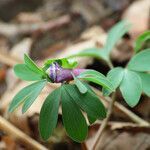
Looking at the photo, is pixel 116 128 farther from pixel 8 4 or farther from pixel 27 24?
pixel 8 4

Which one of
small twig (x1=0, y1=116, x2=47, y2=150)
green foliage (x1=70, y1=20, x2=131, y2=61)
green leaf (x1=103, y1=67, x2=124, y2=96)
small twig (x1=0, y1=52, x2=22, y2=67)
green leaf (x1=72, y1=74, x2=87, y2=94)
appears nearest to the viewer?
green leaf (x1=72, y1=74, x2=87, y2=94)

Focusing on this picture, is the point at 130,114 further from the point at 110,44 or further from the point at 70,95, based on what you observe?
the point at 70,95

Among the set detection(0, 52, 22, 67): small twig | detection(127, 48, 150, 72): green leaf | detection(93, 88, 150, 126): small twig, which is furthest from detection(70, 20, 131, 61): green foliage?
detection(0, 52, 22, 67): small twig

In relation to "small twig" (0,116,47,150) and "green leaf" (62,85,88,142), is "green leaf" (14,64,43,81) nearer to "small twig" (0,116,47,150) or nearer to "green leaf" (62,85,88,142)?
"green leaf" (62,85,88,142)

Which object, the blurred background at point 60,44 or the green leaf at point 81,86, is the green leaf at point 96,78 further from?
the blurred background at point 60,44

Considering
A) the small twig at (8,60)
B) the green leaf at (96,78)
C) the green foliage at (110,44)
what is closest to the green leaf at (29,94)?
the green leaf at (96,78)

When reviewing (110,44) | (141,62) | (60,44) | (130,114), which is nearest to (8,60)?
(60,44)
